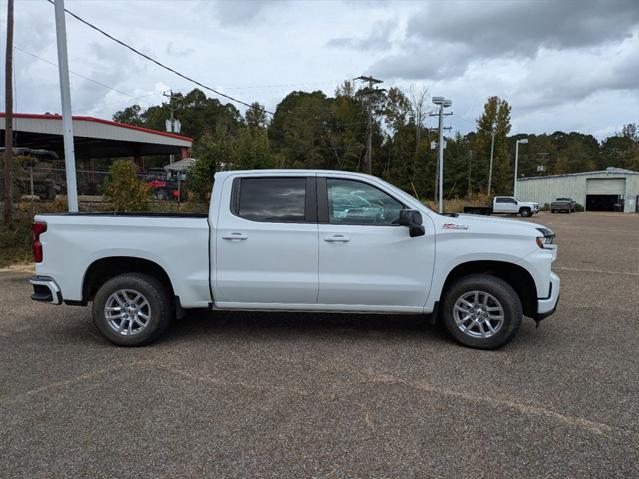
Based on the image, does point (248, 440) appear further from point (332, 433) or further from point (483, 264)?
point (483, 264)

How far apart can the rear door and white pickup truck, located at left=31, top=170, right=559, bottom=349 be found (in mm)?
10

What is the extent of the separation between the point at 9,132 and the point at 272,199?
1078 cm

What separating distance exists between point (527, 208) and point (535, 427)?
145 ft

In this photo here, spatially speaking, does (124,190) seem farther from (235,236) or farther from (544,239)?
(544,239)

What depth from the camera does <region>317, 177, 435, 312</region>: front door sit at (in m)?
5.01

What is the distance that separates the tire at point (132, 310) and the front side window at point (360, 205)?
201 centimetres

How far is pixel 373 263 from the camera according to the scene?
502 cm

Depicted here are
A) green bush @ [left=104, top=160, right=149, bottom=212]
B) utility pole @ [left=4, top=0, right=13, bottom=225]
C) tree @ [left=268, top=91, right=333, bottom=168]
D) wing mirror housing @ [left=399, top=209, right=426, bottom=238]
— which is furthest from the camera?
tree @ [left=268, top=91, right=333, bottom=168]

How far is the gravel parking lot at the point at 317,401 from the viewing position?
3.05 metres

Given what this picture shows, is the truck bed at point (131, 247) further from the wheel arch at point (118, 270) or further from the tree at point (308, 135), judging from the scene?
the tree at point (308, 135)

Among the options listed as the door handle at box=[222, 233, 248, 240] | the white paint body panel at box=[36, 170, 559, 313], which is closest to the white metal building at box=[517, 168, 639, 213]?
the white paint body panel at box=[36, 170, 559, 313]

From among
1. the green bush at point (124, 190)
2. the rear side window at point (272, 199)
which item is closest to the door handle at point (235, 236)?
the rear side window at point (272, 199)

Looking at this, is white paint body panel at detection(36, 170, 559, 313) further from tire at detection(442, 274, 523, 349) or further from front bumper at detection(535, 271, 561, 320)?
tire at detection(442, 274, 523, 349)

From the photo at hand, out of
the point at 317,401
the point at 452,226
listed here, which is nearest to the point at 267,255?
the point at 317,401
